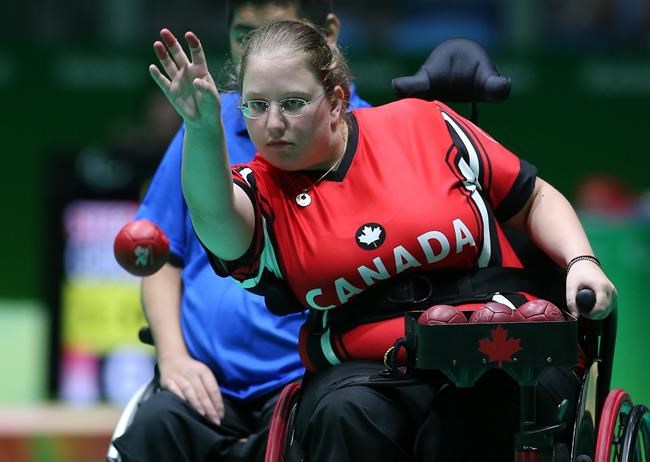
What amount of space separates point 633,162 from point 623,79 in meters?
0.52

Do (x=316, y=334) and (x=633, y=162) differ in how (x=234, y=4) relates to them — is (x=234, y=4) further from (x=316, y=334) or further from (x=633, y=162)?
(x=633, y=162)

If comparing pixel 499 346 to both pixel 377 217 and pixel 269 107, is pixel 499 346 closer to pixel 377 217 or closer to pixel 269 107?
pixel 377 217

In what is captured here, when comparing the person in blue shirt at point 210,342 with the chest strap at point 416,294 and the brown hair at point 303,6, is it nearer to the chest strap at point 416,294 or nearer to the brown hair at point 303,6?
the brown hair at point 303,6

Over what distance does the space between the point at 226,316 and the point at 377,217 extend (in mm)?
760

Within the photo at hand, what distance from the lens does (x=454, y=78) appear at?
347cm

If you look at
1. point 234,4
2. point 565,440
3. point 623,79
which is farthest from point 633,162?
point 565,440

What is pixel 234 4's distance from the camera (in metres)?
3.74

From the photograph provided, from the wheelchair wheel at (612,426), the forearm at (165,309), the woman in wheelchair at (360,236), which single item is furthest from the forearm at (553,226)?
the forearm at (165,309)

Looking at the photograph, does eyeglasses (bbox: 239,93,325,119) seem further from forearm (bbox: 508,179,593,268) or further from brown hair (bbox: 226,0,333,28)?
brown hair (bbox: 226,0,333,28)

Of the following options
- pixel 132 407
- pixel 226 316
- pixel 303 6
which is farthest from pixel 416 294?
pixel 303 6

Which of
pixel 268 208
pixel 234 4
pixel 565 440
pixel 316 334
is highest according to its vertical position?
pixel 234 4

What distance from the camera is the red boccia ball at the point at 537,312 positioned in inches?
108

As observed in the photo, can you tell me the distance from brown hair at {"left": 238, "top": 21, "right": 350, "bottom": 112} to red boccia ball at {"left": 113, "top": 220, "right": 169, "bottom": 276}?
0.36m

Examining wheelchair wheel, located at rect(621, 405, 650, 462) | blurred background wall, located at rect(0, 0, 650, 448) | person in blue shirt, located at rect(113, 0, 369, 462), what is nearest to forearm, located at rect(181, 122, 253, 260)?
person in blue shirt, located at rect(113, 0, 369, 462)
